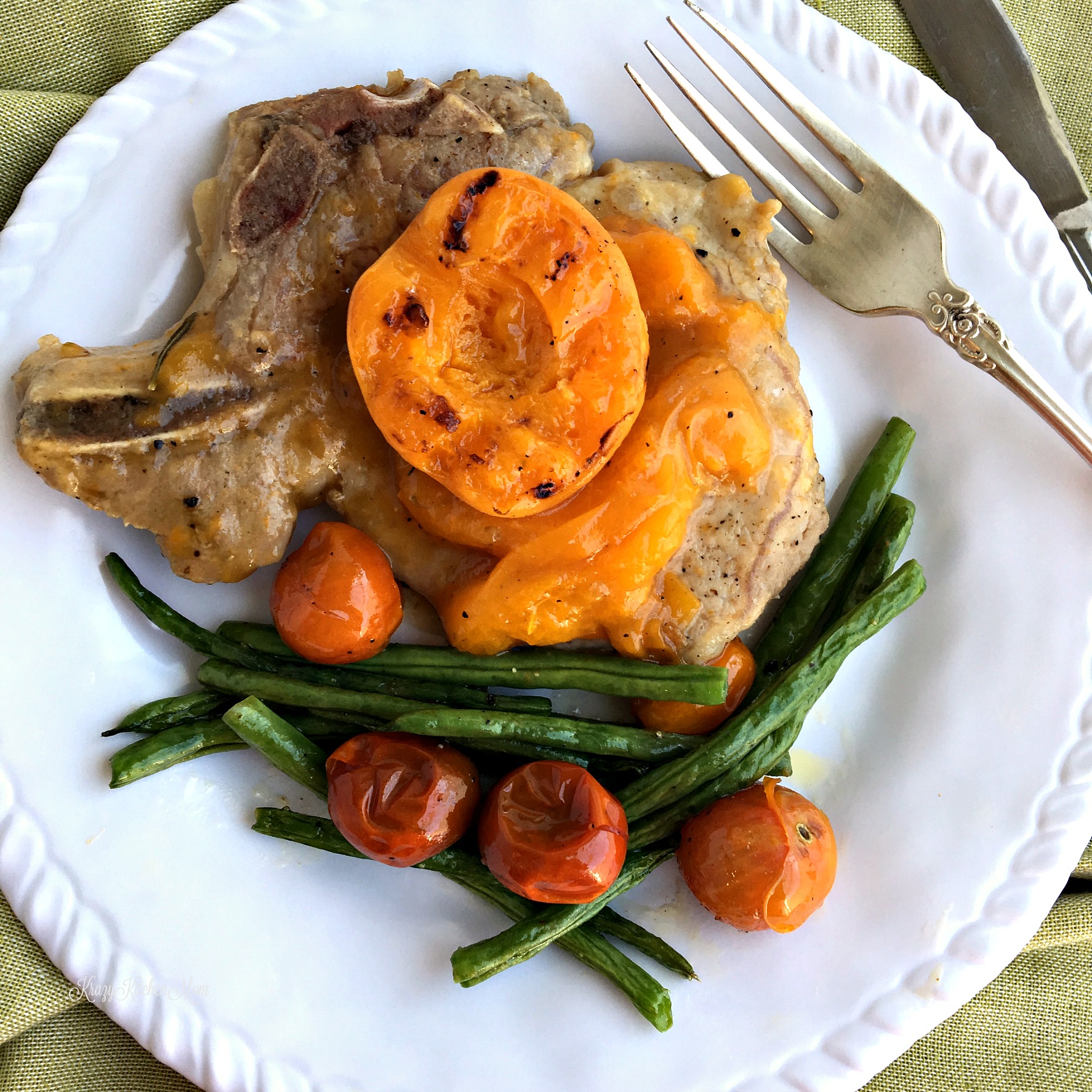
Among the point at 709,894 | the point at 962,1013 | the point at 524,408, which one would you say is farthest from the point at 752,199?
the point at 962,1013

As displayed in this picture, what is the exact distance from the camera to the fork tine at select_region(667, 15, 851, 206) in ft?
11.3

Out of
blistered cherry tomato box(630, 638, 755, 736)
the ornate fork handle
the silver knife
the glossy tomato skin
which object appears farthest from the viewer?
the silver knife

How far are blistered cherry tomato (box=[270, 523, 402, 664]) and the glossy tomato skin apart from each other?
0.34m

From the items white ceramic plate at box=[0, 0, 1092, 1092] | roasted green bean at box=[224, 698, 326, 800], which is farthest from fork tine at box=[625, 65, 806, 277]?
roasted green bean at box=[224, 698, 326, 800]

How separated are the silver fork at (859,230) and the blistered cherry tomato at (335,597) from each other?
1.92m

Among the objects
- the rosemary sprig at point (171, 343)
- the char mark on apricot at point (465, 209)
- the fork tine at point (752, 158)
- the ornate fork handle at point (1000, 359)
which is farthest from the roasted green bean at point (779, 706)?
the rosemary sprig at point (171, 343)

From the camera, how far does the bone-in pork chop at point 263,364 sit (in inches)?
118

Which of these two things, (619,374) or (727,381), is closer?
(619,374)

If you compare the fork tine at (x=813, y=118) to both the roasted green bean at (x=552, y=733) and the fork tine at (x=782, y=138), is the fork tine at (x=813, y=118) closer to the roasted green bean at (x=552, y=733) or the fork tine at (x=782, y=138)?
the fork tine at (x=782, y=138)

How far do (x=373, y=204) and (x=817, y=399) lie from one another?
1852mm

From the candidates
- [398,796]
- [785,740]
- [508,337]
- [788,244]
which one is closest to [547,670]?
[398,796]

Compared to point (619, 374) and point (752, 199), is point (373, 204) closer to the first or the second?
point (619, 374)

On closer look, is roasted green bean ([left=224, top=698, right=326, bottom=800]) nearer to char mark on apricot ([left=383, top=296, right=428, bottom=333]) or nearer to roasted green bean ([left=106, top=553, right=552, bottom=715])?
roasted green bean ([left=106, top=553, right=552, bottom=715])

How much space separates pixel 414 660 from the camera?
3.23 m
